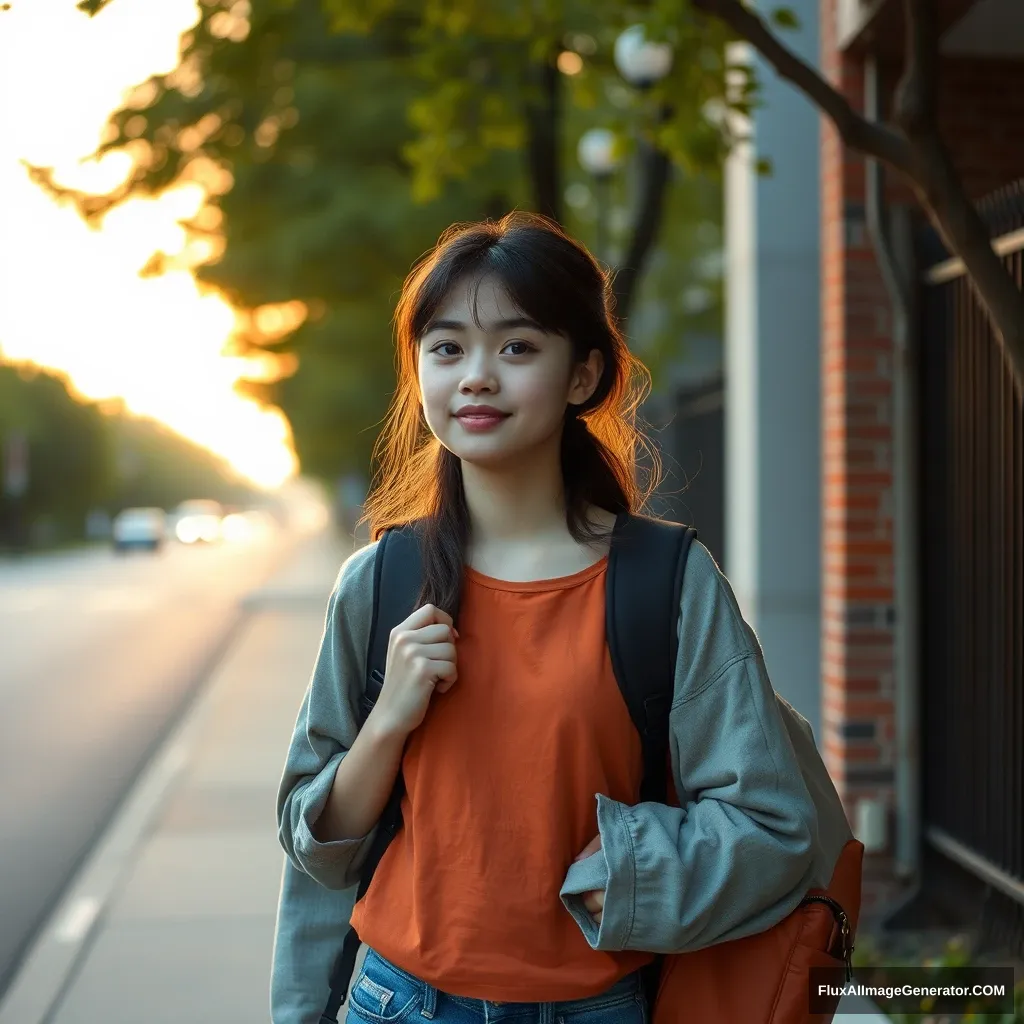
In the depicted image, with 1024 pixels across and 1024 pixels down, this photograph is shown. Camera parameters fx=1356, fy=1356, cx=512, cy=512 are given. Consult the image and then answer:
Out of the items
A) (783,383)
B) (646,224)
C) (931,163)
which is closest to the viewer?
(931,163)

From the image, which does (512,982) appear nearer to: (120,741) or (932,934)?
(932,934)

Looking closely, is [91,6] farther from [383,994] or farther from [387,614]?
[383,994]

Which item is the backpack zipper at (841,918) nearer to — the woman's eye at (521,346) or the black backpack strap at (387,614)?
the black backpack strap at (387,614)

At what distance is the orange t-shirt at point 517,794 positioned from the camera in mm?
1747

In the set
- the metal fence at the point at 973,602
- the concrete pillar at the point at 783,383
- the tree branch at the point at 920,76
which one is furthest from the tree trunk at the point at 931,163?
the concrete pillar at the point at 783,383

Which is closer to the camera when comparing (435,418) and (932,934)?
(435,418)

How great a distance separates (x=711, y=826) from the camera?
1.72m

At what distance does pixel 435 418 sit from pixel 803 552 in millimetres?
5091

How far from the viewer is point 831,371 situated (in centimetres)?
540

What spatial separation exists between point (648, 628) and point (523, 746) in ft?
0.73

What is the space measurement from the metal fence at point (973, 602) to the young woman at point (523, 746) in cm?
270

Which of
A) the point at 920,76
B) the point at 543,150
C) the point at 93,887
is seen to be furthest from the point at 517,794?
the point at 543,150

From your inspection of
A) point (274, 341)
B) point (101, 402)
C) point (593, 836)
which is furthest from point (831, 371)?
point (101, 402)

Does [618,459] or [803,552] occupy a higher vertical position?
[618,459]
